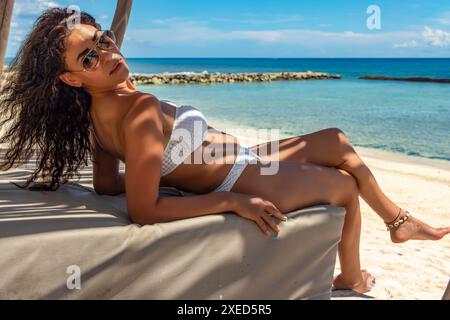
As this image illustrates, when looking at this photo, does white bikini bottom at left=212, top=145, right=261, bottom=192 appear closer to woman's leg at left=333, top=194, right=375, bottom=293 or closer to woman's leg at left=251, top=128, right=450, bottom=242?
woman's leg at left=251, top=128, right=450, bottom=242

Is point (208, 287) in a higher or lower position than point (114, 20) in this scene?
lower

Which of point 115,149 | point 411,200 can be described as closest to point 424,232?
point 115,149

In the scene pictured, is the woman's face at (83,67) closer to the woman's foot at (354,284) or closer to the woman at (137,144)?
the woman at (137,144)

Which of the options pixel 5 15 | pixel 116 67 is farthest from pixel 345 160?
pixel 5 15

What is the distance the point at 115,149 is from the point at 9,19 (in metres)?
1.84

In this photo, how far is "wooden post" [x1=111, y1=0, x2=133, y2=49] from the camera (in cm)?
414

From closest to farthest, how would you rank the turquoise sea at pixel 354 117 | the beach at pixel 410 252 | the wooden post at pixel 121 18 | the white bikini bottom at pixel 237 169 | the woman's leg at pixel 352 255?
the white bikini bottom at pixel 237 169 → the woman's leg at pixel 352 255 → the beach at pixel 410 252 → the wooden post at pixel 121 18 → the turquoise sea at pixel 354 117

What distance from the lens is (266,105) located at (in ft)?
59.8

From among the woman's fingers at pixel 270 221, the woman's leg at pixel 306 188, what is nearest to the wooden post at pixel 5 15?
the woman's leg at pixel 306 188

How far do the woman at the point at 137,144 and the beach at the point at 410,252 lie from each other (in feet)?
1.95

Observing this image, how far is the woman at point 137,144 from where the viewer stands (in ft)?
5.29

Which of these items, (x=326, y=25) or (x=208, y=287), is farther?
(x=326, y=25)

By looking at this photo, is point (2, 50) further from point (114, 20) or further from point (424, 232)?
point (424, 232)

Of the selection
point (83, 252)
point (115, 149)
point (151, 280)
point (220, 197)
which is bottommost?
point (151, 280)
